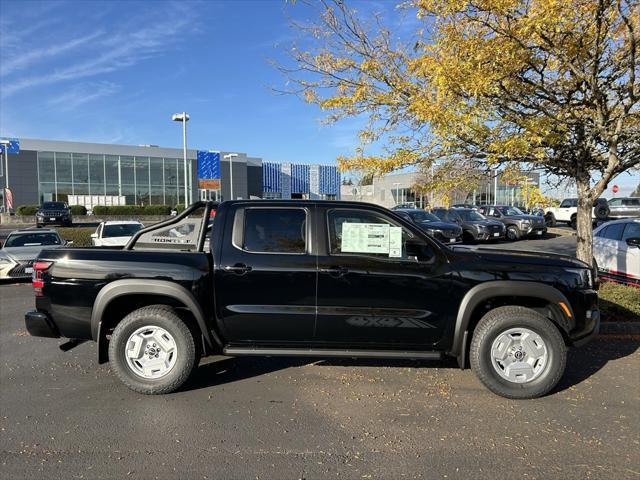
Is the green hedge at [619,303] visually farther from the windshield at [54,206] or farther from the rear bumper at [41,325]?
the windshield at [54,206]

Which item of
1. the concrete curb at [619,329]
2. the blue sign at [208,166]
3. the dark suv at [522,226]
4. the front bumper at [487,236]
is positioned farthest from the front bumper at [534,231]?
the blue sign at [208,166]

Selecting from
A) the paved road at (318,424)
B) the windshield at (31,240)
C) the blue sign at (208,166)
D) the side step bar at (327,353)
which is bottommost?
the paved road at (318,424)

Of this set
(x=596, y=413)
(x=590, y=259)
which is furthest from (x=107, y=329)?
(x=590, y=259)

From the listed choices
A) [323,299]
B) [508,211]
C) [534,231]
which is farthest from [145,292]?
[508,211]

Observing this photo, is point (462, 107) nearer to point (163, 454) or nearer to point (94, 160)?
point (163, 454)

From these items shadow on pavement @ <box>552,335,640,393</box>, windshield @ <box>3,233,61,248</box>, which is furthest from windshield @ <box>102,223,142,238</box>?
shadow on pavement @ <box>552,335,640,393</box>

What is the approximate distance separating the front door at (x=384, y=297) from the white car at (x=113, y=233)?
1148 cm

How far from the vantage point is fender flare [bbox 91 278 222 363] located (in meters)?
4.17

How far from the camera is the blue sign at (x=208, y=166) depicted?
3300 cm

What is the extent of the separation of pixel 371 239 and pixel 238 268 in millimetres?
1270

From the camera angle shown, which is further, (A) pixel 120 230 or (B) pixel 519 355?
(A) pixel 120 230

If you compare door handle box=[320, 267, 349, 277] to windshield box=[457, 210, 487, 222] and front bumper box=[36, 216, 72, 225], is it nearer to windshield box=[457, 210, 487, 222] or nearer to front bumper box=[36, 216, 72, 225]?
windshield box=[457, 210, 487, 222]

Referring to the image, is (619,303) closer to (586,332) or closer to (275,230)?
(586,332)

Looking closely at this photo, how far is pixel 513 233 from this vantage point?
70.8 ft
